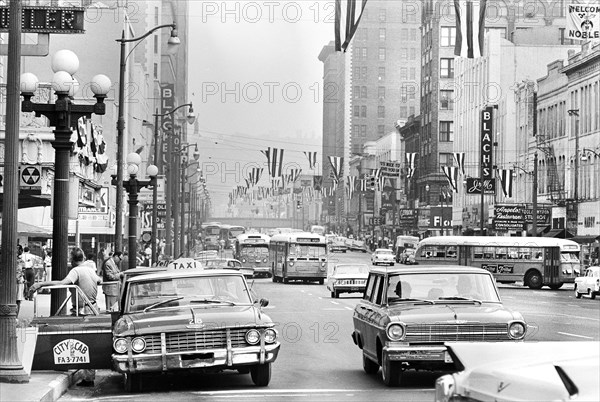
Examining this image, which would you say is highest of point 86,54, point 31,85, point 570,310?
point 86,54

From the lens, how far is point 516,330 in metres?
16.7

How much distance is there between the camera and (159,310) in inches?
674

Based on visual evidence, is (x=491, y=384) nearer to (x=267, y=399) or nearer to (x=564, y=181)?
(x=267, y=399)

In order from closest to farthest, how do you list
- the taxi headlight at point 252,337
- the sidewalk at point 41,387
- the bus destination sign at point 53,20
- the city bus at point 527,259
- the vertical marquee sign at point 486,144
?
1. the sidewalk at point 41,387
2. the taxi headlight at point 252,337
3. the bus destination sign at point 53,20
4. the city bus at point 527,259
5. the vertical marquee sign at point 486,144

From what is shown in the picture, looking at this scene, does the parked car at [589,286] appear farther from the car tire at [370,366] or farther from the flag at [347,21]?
the car tire at [370,366]

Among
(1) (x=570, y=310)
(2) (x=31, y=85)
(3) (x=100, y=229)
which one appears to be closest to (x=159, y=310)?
(2) (x=31, y=85)

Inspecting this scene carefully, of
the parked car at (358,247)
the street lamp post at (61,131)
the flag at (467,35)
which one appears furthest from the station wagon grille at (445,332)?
the parked car at (358,247)

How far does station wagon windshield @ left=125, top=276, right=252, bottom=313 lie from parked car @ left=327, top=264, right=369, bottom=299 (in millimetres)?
31623

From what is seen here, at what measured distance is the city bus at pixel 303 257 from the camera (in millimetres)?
67062

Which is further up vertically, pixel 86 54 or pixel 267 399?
pixel 86 54

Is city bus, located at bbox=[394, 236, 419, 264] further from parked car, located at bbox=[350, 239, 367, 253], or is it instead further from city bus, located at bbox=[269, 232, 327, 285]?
city bus, located at bbox=[269, 232, 327, 285]

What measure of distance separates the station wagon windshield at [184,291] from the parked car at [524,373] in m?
11.7

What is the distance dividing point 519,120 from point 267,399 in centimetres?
8861

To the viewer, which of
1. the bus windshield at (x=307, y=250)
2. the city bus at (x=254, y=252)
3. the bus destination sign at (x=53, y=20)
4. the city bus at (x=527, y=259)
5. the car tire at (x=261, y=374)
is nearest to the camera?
the car tire at (x=261, y=374)
